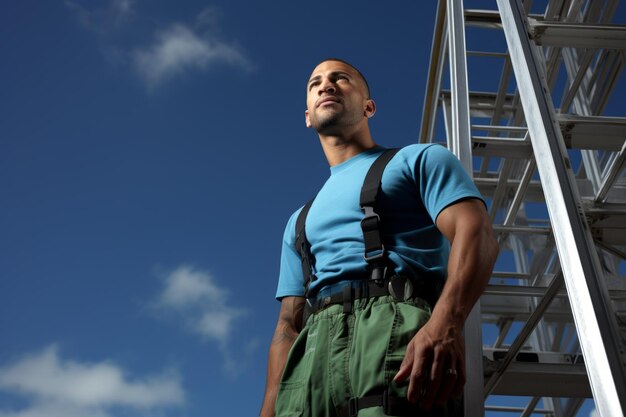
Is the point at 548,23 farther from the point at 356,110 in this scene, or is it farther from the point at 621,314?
the point at 621,314

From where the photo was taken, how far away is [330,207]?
9.18 feet

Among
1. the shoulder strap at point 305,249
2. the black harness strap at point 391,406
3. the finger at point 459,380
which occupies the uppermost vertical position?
the shoulder strap at point 305,249

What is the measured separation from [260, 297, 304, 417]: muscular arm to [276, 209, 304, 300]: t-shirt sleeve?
0.04 meters

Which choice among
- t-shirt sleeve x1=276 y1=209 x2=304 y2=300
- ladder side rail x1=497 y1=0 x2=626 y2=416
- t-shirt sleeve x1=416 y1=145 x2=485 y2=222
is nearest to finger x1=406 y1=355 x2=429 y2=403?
t-shirt sleeve x1=416 y1=145 x2=485 y2=222

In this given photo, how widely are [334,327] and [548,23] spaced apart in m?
2.39

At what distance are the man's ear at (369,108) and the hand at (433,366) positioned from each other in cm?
150

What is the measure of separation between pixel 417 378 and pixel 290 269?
1.25 meters

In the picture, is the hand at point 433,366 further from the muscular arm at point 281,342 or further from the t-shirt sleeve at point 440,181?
the muscular arm at point 281,342

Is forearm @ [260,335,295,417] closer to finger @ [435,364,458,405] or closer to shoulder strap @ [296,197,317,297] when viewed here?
shoulder strap @ [296,197,317,297]

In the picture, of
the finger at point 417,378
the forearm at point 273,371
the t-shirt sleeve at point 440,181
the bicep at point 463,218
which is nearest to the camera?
the finger at point 417,378

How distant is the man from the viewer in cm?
214

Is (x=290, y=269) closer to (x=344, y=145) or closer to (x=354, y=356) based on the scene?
(x=344, y=145)

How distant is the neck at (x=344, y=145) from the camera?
3199 millimetres

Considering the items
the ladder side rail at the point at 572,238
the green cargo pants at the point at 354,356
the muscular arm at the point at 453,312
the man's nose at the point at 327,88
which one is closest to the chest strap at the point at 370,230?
the green cargo pants at the point at 354,356
